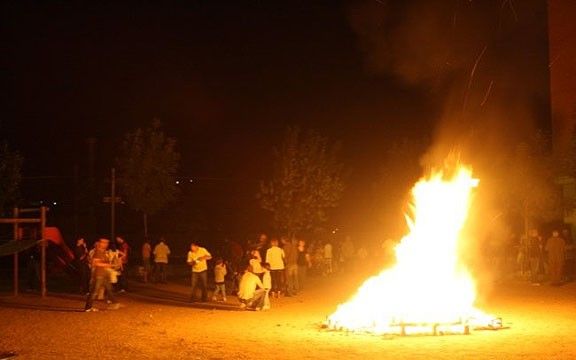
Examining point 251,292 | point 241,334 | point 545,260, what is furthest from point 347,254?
point 241,334

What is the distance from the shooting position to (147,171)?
33875mm

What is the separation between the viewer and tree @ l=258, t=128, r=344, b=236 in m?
34.5

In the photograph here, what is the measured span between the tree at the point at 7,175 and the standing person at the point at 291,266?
A: 30.1 feet

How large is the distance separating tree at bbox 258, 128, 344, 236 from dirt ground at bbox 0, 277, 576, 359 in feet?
43.3

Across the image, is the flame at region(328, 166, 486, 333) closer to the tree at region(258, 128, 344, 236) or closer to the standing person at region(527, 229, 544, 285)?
the standing person at region(527, 229, 544, 285)

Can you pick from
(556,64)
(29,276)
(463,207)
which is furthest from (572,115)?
(29,276)

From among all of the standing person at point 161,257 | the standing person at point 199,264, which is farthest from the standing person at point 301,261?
the standing person at point 199,264

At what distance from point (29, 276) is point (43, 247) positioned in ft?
12.5

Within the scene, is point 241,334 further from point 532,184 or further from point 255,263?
point 532,184

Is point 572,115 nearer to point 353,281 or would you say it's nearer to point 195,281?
point 353,281

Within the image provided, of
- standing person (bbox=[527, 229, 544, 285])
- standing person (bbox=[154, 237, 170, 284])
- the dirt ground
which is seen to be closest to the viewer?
the dirt ground

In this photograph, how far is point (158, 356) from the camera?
11.9 metres

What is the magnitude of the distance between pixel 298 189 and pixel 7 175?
1336cm

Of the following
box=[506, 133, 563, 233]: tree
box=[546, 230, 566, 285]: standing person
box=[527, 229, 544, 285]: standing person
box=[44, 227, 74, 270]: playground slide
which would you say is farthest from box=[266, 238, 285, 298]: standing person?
box=[506, 133, 563, 233]: tree
